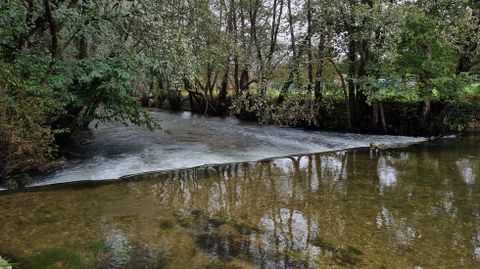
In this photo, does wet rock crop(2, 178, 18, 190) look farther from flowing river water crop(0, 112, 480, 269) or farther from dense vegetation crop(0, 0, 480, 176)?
→ flowing river water crop(0, 112, 480, 269)

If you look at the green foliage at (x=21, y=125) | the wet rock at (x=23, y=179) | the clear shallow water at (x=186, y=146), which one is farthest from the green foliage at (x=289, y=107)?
the wet rock at (x=23, y=179)

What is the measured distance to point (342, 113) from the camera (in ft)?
66.4

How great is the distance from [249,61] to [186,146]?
729cm

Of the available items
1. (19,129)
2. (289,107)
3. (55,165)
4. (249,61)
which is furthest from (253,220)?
(249,61)

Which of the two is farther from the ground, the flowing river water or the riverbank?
the riverbank

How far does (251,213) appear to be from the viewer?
787cm

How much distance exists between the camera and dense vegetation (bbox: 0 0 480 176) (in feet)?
33.4

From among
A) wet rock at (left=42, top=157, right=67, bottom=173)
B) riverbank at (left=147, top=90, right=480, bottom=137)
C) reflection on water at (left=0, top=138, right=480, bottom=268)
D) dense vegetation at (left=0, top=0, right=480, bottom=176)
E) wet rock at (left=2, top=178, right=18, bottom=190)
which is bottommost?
reflection on water at (left=0, top=138, right=480, bottom=268)

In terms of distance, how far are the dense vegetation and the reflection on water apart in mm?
2776

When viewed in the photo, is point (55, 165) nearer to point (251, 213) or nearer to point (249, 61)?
point (251, 213)

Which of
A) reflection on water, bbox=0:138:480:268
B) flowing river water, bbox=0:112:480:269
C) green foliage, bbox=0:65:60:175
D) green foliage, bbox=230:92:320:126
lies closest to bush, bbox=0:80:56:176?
green foliage, bbox=0:65:60:175

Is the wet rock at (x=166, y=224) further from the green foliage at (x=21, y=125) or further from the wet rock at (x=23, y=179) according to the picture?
the wet rock at (x=23, y=179)

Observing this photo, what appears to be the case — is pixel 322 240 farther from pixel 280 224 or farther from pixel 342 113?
pixel 342 113

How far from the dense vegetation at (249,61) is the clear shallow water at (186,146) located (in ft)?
3.14
